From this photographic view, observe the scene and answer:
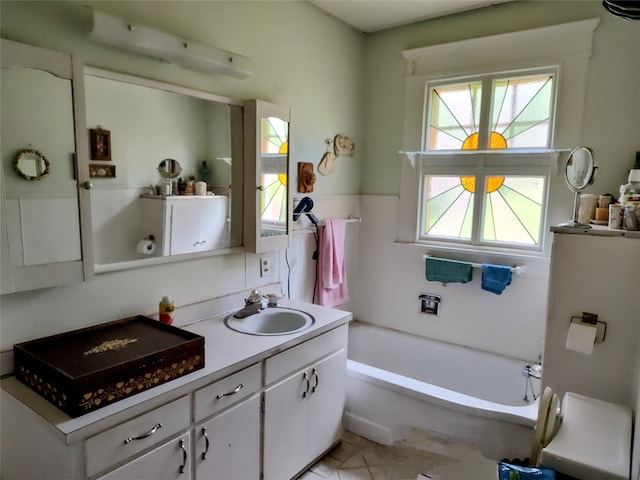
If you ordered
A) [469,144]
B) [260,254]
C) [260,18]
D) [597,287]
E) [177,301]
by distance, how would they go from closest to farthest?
[597,287] → [177,301] → [260,18] → [260,254] → [469,144]

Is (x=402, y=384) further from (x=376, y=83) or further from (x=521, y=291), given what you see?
(x=376, y=83)

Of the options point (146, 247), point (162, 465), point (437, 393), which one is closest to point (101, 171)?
point (146, 247)

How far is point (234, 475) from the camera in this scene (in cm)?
167

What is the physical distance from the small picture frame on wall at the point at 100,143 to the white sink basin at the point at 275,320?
925 mm

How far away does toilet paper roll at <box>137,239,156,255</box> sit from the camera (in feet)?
5.86

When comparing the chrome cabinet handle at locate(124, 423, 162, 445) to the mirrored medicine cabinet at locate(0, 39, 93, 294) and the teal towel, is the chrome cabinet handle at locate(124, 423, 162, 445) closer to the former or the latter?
the mirrored medicine cabinet at locate(0, 39, 93, 294)

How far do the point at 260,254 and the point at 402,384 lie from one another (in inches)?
42.0

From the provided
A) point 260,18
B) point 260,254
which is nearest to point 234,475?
point 260,254

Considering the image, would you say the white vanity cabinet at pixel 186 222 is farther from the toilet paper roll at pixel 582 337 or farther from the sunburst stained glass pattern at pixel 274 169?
the toilet paper roll at pixel 582 337

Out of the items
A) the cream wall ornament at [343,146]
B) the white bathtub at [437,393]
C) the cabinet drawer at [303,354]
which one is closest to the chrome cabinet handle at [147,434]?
the cabinet drawer at [303,354]

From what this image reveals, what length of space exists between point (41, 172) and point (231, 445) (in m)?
1.22

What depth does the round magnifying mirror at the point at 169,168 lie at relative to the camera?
185cm

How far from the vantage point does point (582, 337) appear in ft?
5.23

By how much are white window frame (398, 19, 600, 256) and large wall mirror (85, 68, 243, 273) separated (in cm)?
137
